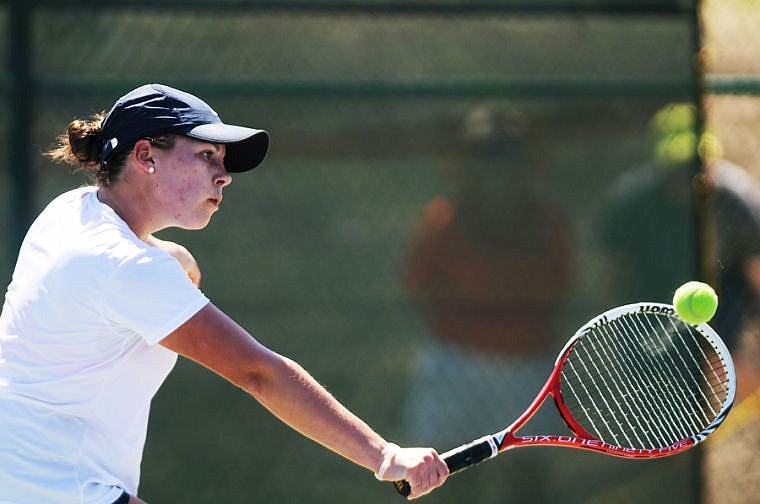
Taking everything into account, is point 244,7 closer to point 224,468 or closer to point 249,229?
point 249,229

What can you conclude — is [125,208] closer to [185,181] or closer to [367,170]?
[185,181]

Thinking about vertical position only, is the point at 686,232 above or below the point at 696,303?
below

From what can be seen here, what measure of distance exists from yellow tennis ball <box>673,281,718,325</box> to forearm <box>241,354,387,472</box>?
3.21 ft

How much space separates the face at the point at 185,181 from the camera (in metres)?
2.59

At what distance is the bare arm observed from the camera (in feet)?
7.97

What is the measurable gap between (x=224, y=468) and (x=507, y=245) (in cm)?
148

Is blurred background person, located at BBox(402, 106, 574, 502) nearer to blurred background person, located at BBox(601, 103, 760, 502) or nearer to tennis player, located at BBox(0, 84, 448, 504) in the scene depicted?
blurred background person, located at BBox(601, 103, 760, 502)

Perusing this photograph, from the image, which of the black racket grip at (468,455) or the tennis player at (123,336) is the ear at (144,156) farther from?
the black racket grip at (468,455)

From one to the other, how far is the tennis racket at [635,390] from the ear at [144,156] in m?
0.90

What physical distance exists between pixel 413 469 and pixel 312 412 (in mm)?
250

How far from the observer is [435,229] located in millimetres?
4871

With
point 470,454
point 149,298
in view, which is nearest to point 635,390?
point 470,454

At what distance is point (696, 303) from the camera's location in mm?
3000

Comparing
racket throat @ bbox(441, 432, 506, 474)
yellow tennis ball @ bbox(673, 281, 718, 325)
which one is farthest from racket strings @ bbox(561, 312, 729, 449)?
racket throat @ bbox(441, 432, 506, 474)
